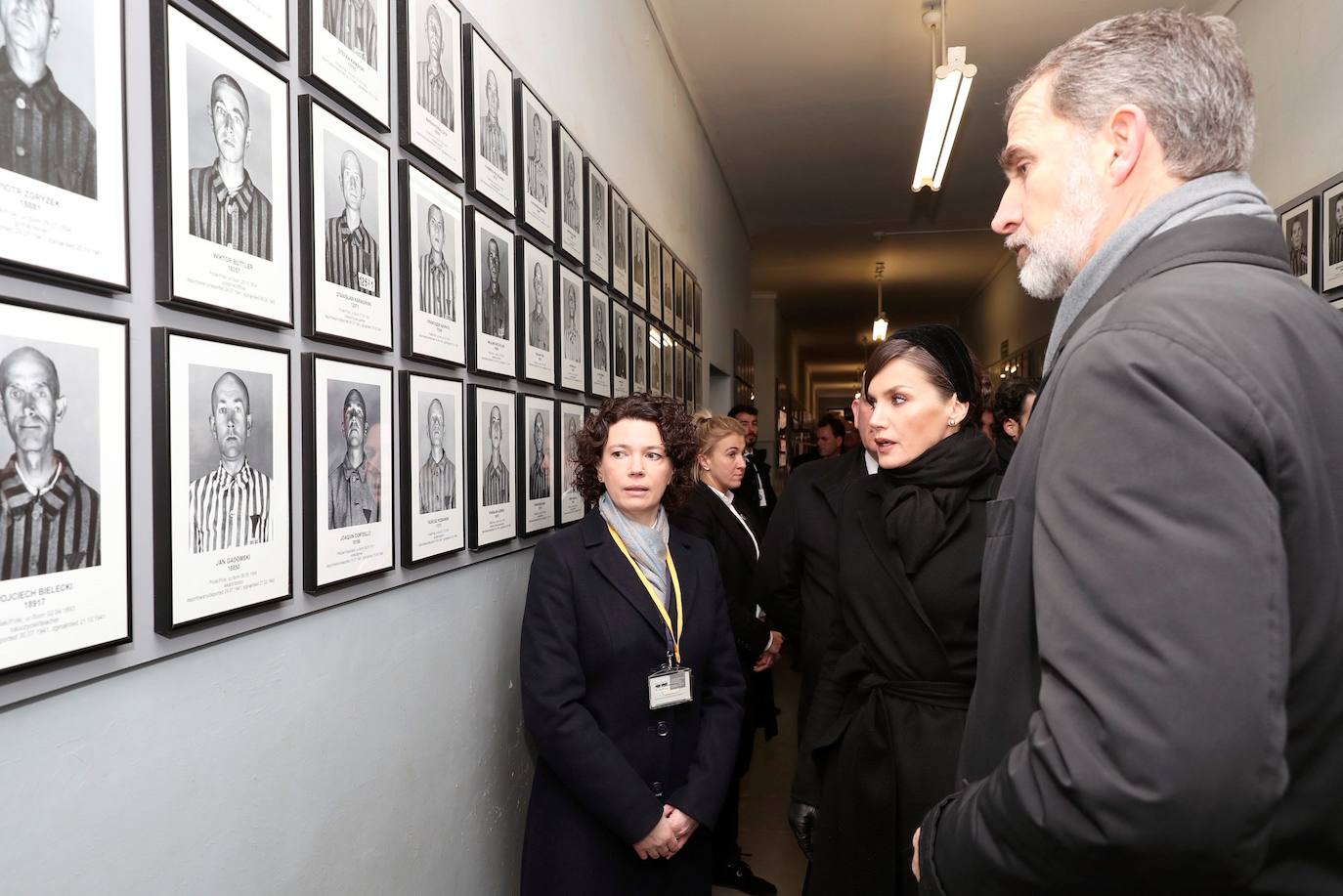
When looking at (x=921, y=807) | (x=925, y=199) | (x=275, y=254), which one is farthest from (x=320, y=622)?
(x=925, y=199)

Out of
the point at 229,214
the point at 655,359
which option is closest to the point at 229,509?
the point at 229,214

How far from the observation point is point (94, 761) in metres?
1.00

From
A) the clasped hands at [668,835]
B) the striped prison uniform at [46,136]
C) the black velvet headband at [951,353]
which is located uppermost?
the striped prison uniform at [46,136]

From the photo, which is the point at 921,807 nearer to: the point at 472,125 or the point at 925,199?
the point at 472,125

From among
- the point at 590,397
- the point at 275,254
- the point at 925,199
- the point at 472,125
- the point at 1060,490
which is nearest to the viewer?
the point at 1060,490

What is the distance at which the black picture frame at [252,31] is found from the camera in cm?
118

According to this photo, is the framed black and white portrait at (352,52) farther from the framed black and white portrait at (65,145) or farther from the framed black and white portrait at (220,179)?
the framed black and white portrait at (65,145)

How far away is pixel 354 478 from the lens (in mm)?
1535

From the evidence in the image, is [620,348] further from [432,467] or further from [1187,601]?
[1187,601]

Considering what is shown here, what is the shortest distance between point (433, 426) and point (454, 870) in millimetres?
1101

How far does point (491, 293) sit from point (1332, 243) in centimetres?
324

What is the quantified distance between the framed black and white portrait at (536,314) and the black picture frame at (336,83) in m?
0.71

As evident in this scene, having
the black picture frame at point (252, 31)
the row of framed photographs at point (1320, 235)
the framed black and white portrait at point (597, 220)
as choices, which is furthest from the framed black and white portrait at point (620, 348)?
the row of framed photographs at point (1320, 235)

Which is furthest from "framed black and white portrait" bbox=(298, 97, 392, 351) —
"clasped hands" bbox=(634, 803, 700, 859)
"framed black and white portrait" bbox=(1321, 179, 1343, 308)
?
"framed black and white portrait" bbox=(1321, 179, 1343, 308)
